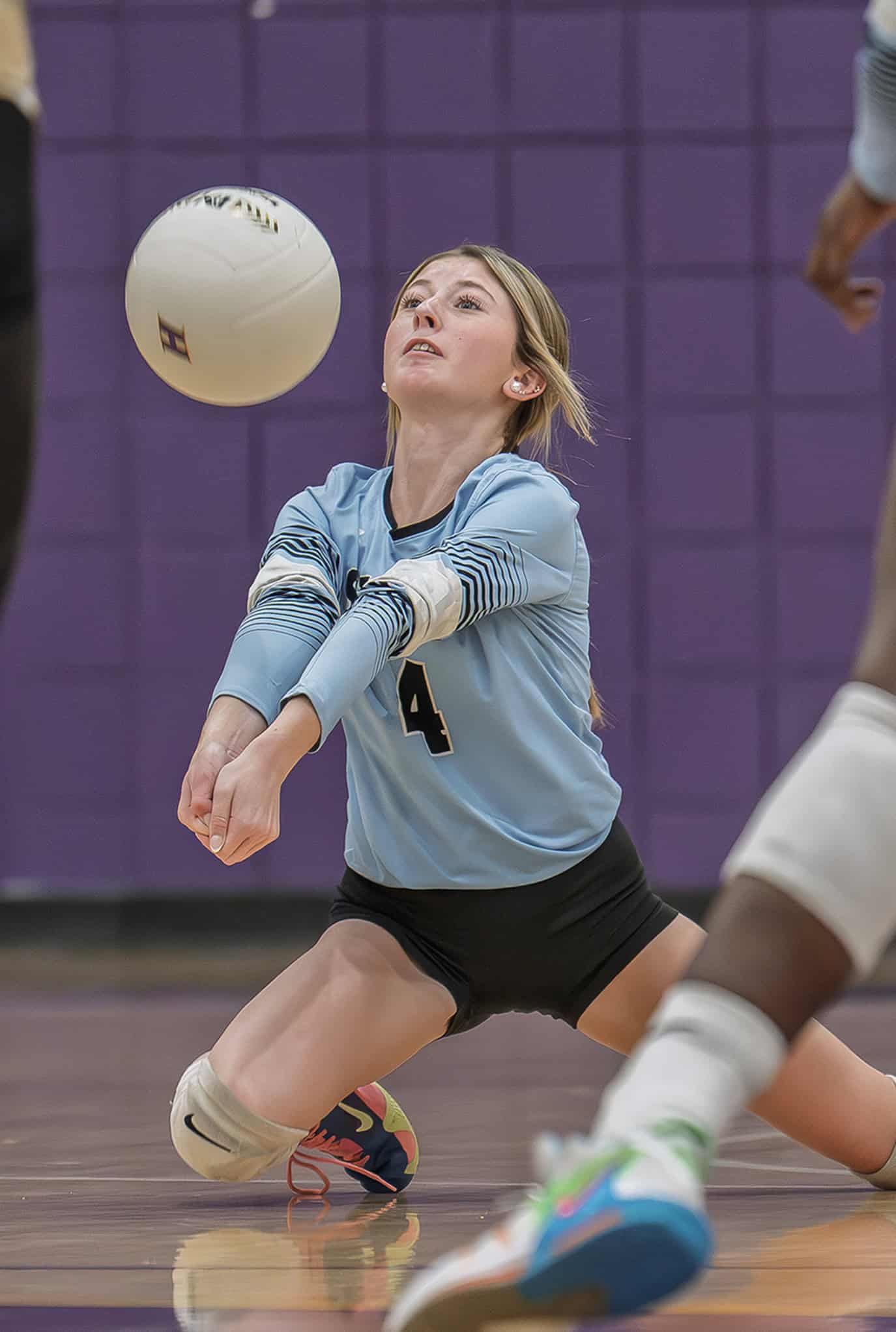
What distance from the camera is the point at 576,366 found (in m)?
5.03

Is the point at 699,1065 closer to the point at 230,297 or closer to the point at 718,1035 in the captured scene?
the point at 718,1035

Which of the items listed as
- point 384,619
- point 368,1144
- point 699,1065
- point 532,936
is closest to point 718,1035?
point 699,1065

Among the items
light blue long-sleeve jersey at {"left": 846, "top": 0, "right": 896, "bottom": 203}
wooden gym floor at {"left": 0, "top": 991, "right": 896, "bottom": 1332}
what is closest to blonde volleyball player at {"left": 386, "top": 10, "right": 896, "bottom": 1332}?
light blue long-sleeve jersey at {"left": 846, "top": 0, "right": 896, "bottom": 203}

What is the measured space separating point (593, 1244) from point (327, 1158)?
3.84ft

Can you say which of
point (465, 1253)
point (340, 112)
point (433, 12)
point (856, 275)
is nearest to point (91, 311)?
point (340, 112)

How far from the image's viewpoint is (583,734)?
2.02 metres

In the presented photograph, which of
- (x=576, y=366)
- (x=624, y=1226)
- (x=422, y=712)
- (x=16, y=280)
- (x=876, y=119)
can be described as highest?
(x=576, y=366)

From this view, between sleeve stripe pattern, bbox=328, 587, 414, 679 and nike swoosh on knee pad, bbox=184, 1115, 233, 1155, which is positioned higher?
sleeve stripe pattern, bbox=328, 587, 414, 679

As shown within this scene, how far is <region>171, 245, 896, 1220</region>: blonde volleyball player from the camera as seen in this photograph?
6.02ft

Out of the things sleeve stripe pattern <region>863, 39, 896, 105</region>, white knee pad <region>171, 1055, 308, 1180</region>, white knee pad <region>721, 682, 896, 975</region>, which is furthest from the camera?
white knee pad <region>171, 1055, 308, 1180</region>

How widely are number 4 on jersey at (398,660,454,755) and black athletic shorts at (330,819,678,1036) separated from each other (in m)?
0.16

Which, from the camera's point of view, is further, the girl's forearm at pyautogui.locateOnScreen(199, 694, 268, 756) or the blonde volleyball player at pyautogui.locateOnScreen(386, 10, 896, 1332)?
the girl's forearm at pyautogui.locateOnScreen(199, 694, 268, 756)

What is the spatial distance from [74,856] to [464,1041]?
189 cm

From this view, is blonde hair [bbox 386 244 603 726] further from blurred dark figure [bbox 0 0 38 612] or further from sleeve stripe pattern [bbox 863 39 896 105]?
blurred dark figure [bbox 0 0 38 612]
